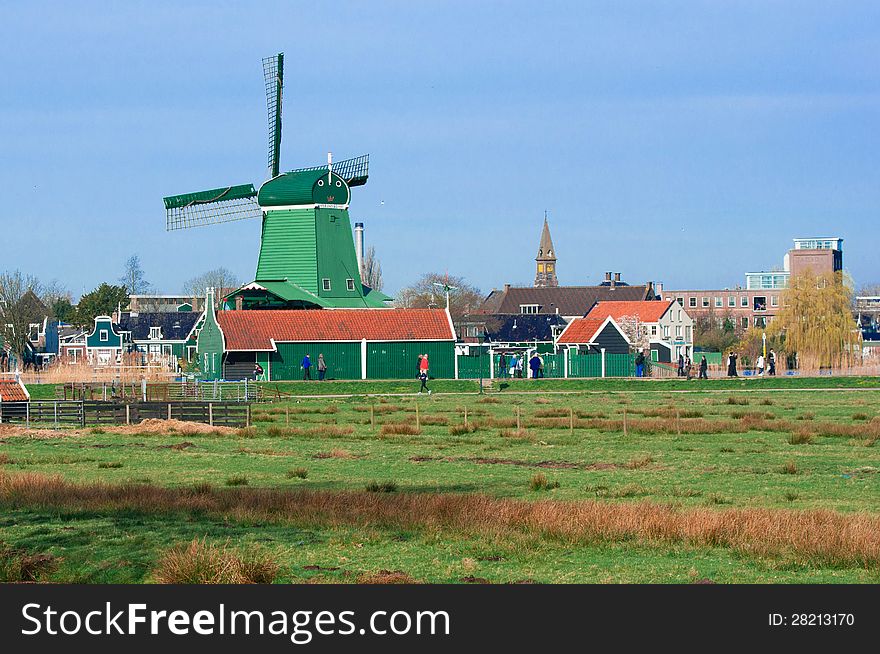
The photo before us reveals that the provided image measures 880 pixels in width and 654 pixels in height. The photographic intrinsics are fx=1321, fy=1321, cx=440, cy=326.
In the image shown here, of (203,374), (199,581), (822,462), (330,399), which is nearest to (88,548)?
(199,581)

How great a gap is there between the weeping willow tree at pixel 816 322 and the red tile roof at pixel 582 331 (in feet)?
50.2

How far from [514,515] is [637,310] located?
10412 centimetres

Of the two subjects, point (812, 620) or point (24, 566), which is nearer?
point (812, 620)

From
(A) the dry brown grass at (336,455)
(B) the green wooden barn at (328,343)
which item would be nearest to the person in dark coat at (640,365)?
(B) the green wooden barn at (328,343)

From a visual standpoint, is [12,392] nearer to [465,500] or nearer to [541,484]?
[541,484]

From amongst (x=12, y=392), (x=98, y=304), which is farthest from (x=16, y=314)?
(x=12, y=392)

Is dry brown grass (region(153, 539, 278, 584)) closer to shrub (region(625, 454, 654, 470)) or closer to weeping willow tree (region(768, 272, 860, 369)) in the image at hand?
shrub (region(625, 454, 654, 470))

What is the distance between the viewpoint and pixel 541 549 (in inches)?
622

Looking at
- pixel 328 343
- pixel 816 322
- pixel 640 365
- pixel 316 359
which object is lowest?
pixel 640 365

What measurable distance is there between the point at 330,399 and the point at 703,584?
4146 centimetres

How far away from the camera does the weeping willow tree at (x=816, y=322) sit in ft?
299

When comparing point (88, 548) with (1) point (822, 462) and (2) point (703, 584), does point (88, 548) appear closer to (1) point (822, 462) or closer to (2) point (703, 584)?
(2) point (703, 584)

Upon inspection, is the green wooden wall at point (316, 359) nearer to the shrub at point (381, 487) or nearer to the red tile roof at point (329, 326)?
the red tile roof at point (329, 326)

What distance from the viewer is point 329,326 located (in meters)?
73.6
